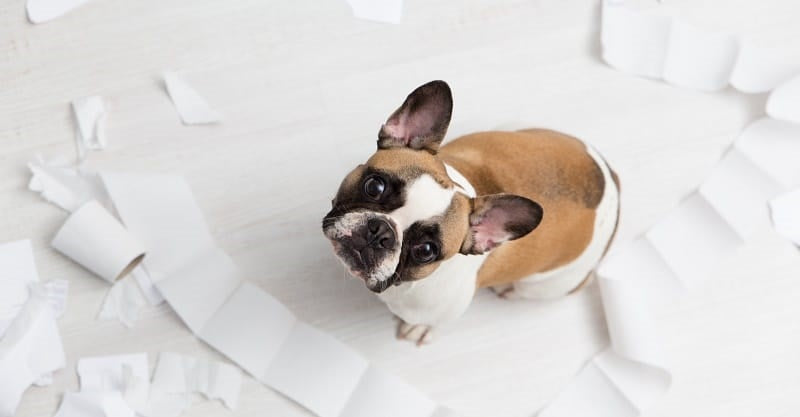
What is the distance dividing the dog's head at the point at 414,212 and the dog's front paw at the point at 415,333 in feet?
1.70

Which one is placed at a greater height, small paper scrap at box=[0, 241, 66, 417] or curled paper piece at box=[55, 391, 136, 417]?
small paper scrap at box=[0, 241, 66, 417]

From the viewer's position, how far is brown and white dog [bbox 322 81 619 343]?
158 cm

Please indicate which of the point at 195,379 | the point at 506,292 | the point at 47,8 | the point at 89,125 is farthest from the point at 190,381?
the point at 47,8

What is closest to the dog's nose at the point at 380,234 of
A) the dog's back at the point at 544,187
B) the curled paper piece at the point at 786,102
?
the dog's back at the point at 544,187

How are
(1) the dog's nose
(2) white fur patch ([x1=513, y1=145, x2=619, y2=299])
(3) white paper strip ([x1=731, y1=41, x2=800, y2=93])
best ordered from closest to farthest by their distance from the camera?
1. (1) the dog's nose
2. (2) white fur patch ([x1=513, y1=145, x2=619, y2=299])
3. (3) white paper strip ([x1=731, y1=41, x2=800, y2=93])

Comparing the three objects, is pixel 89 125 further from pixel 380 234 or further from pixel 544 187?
pixel 544 187

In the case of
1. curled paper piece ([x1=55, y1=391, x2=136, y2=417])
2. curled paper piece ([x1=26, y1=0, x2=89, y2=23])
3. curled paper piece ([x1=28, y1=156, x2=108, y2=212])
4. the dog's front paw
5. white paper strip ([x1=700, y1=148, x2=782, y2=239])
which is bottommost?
the dog's front paw

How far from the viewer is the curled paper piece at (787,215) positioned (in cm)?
232

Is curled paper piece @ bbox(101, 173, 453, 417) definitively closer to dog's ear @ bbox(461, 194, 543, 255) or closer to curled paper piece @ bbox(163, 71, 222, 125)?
curled paper piece @ bbox(163, 71, 222, 125)

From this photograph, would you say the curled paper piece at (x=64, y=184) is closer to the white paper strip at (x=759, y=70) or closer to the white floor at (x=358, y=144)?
the white floor at (x=358, y=144)

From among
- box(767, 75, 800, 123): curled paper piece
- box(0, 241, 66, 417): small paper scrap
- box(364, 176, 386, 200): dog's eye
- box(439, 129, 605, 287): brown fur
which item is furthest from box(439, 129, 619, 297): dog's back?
box(0, 241, 66, 417): small paper scrap

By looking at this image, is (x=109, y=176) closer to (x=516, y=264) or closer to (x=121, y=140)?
(x=121, y=140)

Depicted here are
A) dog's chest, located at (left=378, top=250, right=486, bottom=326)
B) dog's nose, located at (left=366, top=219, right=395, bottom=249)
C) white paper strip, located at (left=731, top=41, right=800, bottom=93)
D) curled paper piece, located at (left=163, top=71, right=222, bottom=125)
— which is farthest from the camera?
white paper strip, located at (left=731, top=41, right=800, bottom=93)

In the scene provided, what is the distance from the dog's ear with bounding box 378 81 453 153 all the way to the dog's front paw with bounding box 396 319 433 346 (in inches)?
25.2
